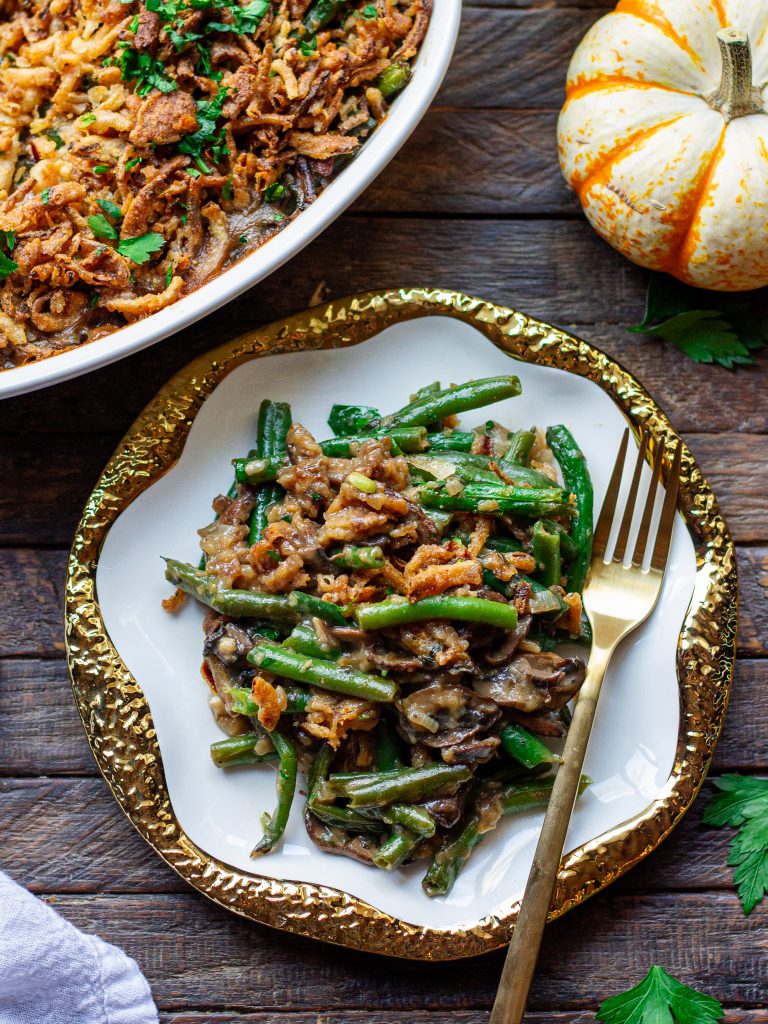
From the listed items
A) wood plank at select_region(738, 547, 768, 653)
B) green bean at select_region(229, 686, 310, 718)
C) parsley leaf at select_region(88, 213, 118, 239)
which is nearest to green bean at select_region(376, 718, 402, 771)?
green bean at select_region(229, 686, 310, 718)

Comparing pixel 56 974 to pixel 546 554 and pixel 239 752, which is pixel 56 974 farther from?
pixel 546 554

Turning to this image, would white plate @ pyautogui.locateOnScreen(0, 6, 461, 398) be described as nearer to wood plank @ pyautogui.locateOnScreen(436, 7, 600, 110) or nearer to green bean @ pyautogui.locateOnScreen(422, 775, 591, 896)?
wood plank @ pyautogui.locateOnScreen(436, 7, 600, 110)

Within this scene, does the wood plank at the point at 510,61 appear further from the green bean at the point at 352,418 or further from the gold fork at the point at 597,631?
the gold fork at the point at 597,631

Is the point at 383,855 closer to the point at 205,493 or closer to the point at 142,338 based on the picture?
the point at 205,493

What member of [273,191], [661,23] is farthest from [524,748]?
[661,23]

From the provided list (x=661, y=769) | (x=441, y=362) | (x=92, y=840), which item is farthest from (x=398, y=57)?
(x=92, y=840)

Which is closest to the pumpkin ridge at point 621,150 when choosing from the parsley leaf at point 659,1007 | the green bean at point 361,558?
the green bean at point 361,558
